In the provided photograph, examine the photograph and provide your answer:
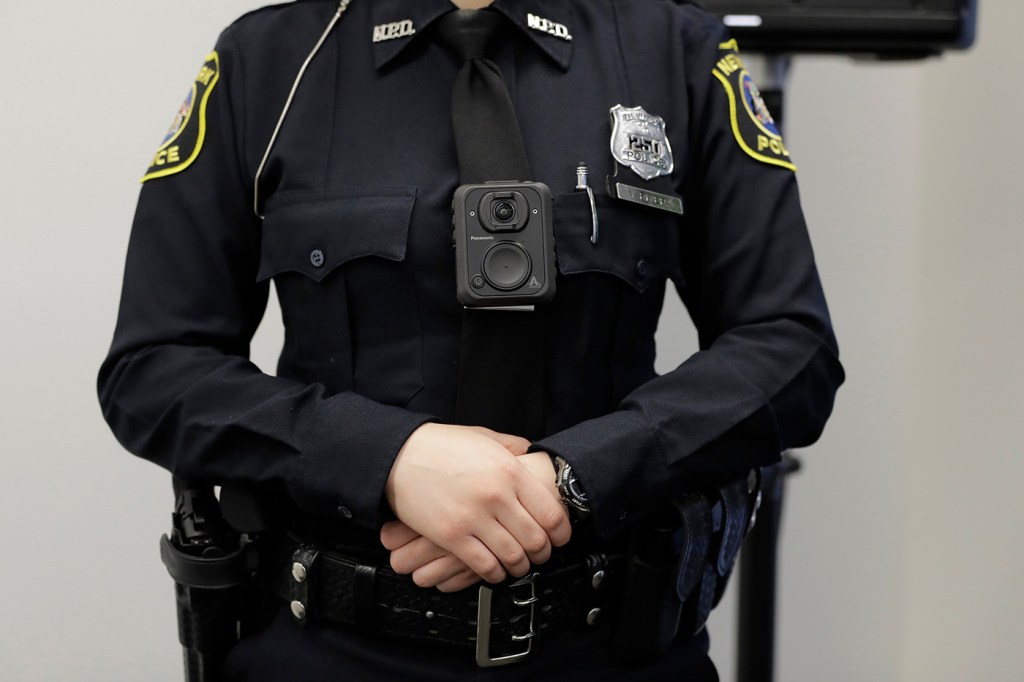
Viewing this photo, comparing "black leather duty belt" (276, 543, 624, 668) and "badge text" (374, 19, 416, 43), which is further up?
"badge text" (374, 19, 416, 43)

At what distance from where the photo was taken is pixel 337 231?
2.96 ft

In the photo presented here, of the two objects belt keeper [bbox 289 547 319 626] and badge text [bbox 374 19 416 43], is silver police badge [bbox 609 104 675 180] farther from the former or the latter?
belt keeper [bbox 289 547 319 626]

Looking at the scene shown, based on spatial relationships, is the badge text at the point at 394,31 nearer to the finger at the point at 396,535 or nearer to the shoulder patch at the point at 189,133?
the shoulder patch at the point at 189,133

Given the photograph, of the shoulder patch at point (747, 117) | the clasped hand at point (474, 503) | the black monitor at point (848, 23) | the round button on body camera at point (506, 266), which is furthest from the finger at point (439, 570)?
the black monitor at point (848, 23)

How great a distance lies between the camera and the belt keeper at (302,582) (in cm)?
89

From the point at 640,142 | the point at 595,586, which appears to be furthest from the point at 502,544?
the point at 640,142

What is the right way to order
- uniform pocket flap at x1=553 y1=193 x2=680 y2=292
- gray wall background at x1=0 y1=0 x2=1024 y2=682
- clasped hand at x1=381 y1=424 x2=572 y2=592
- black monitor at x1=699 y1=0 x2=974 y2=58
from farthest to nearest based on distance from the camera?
gray wall background at x1=0 y1=0 x2=1024 y2=682, black monitor at x1=699 y1=0 x2=974 y2=58, uniform pocket flap at x1=553 y1=193 x2=680 y2=292, clasped hand at x1=381 y1=424 x2=572 y2=592

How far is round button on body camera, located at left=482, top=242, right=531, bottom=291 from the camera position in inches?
33.2

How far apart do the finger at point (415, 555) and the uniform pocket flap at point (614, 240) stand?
25 centimetres

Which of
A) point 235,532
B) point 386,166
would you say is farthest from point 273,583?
point 386,166

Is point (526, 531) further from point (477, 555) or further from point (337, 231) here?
point (337, 231)

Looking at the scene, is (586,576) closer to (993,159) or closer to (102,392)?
Result: (102,392)

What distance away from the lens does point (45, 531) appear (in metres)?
1.63

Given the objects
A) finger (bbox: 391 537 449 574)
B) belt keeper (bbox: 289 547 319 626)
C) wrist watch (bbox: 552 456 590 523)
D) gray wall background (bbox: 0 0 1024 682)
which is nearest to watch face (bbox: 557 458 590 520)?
wrist watch (bbox: 552 456 590 523)
